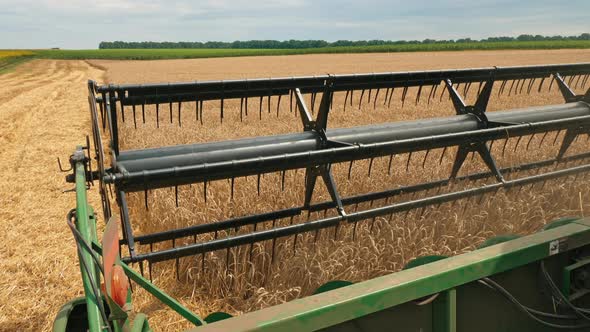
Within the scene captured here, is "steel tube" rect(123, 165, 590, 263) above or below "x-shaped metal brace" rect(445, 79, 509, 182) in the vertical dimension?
below

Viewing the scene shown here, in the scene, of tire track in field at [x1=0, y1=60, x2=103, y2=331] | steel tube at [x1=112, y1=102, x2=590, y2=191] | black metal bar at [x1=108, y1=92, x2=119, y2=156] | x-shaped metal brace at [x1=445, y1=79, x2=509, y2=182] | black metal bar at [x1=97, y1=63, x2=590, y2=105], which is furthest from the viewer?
x-shaped metal brace at [x1=445, y1=79, x2=509, y2=182]

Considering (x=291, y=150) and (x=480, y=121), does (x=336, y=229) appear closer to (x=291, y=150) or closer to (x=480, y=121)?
(x=291, y=150)

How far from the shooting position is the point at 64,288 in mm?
3580

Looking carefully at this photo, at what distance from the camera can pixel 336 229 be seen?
130 inches

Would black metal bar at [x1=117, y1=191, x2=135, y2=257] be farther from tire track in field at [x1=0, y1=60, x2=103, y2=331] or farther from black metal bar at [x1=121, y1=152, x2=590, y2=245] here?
tire track in field at [x1=0, y1=60, x2=103, y2=331]

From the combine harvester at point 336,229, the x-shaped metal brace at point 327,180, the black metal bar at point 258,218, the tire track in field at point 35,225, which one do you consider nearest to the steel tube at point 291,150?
the combine harvester at point 336,229

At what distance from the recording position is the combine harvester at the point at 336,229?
53.6 inches

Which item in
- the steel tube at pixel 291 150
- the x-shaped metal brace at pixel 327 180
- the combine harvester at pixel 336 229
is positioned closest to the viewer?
the combine harvester at pixel 336 229

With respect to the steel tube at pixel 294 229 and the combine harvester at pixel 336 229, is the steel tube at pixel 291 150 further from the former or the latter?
the steel tube at pixel 294 229

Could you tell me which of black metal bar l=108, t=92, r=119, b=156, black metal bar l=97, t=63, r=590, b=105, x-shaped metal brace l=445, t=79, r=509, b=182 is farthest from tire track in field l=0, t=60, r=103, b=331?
x-shaped metal brace l=445, t=79, r=509, b=182

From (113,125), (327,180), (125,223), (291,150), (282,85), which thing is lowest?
(125,223)

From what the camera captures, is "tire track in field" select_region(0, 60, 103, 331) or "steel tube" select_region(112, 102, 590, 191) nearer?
"steel tube" select_region(112, 102, 590, 191)

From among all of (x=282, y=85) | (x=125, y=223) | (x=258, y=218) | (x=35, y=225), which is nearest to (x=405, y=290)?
(x=125, y=223)

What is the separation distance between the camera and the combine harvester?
4.47ft
